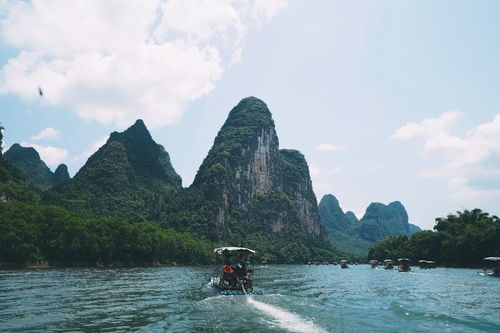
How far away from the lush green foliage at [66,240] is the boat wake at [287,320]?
59754mm

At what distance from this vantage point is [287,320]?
22.0 meters

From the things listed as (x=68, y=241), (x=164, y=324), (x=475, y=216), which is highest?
(x=475, y=216)

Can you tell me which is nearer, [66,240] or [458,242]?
[66,240]

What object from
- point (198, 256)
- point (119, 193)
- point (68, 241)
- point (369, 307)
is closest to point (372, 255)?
point (198, 256)

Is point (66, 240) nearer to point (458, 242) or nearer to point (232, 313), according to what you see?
point (232, 313)

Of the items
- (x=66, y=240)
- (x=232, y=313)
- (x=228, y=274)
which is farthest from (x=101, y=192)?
(x=232, y=313)

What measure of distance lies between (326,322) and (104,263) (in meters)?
77.1

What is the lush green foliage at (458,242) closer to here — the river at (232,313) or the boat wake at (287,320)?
the river at (232,313)

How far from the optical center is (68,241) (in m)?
80.2

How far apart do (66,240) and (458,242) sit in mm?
91361

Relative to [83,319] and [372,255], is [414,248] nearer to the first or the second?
[372,255]

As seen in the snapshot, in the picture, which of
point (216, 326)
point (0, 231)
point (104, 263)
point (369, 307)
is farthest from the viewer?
point (104, 263)

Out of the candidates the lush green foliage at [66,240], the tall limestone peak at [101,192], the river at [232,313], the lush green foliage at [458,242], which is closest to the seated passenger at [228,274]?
the river at [232,313]

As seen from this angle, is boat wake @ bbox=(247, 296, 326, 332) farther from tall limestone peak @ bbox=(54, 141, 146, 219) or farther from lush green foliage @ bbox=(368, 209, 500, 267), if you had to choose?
tall limestone peak @ bbox=(54, 141, 146, 219)
